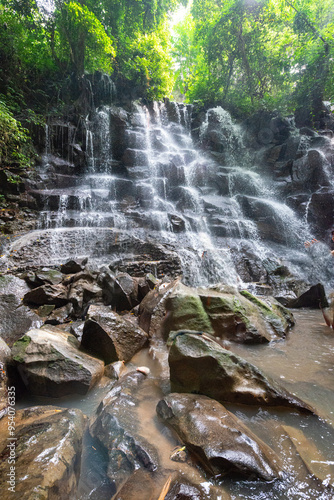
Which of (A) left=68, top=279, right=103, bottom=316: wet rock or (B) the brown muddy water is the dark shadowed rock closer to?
(A) left=68, top=279, right=103, bottom=316: wet rock

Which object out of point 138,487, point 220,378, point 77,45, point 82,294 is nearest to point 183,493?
point 138,487

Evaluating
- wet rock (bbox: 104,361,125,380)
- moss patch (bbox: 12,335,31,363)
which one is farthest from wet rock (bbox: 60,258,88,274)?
wet rock (bbox: 104,361,125,380)

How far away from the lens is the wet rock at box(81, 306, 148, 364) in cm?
321

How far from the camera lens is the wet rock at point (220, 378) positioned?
2.23 meters

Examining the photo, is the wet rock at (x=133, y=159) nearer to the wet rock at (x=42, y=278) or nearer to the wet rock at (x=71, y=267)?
the wet rock at (x=71, y=267)

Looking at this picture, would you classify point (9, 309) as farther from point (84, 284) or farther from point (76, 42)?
point (76, 42)

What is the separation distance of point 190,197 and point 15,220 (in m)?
8.10

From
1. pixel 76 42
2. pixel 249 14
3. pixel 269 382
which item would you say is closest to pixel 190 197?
pixel 269 382

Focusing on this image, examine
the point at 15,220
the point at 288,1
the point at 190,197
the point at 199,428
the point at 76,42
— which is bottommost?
the point at 199,428

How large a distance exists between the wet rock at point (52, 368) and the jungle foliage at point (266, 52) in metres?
20.4

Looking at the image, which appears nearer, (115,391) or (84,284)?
(115,391)

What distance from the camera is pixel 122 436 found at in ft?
5.93

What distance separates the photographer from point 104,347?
3211mm

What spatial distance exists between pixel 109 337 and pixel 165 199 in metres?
9.95
